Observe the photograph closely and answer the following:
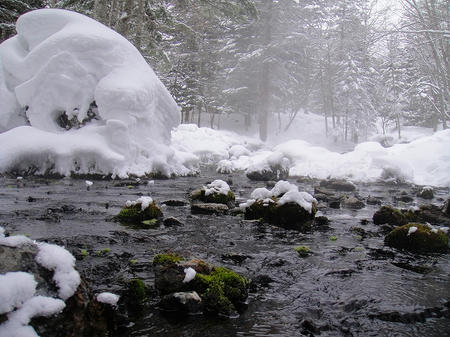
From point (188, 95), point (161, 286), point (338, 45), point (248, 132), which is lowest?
point (161, 286)

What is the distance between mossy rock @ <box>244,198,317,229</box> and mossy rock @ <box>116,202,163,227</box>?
215 cm

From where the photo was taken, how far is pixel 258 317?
10.5 feet

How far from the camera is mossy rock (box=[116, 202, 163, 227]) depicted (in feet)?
20.6

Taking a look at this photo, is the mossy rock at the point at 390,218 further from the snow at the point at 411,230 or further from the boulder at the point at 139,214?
the boulder at the point at 139,214

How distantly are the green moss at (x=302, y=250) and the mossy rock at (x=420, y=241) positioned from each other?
62.2 inches

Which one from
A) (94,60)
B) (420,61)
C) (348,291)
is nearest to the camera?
(348,291)

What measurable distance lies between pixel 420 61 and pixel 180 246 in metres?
10.1

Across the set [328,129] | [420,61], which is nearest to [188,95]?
[328,129]

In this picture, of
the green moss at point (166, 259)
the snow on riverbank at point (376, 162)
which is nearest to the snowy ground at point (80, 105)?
the snow on riverbank at point (376, 162)

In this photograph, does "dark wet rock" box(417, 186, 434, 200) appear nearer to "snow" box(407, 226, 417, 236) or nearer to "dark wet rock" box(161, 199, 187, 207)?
"snow" box(407, 226, 417, 236)

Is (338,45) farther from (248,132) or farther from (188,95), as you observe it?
(188,95)

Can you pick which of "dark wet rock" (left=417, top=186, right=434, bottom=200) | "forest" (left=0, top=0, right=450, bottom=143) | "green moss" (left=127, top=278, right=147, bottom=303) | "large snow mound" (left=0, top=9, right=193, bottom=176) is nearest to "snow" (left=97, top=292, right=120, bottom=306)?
"green moss" (left=127, top=278, right=147, bottom=303)

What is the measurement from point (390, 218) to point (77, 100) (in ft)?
34.6

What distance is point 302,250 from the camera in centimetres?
514
